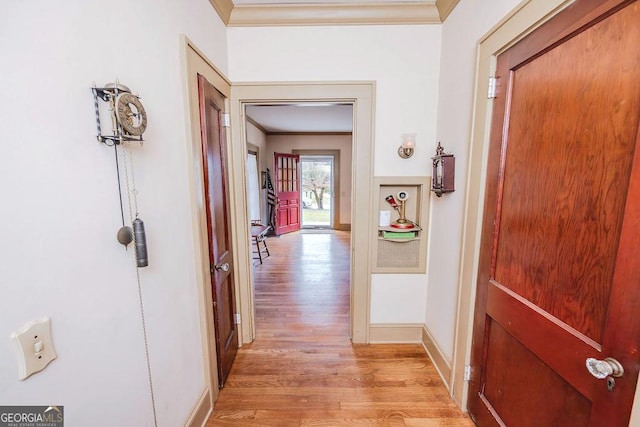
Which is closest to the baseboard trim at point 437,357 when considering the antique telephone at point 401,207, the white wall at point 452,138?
the white wall at point 452,138

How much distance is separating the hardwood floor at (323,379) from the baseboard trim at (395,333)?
5cm

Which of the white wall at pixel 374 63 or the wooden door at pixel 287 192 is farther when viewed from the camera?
the wooden door at pixel 287 192

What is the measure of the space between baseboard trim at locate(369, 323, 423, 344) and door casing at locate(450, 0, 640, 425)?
54 cm

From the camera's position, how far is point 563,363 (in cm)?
96

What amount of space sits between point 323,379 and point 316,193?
6.27m

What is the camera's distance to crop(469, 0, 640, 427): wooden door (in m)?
0.77

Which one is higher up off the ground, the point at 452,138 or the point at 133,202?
the point at 452,138

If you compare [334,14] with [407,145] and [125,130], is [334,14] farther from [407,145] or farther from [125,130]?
[125,130]

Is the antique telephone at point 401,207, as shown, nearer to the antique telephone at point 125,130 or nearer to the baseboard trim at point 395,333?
the baseboard trim at point 395,333

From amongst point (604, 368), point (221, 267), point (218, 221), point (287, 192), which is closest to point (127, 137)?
point (218, 221)

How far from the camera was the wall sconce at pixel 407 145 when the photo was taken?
6.47ft

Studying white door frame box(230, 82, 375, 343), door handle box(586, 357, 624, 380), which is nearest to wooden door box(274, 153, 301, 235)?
white door frame box(230, 82, 375, 343)

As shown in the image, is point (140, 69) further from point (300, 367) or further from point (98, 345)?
point (300, 367)

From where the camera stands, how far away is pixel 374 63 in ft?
6.48
